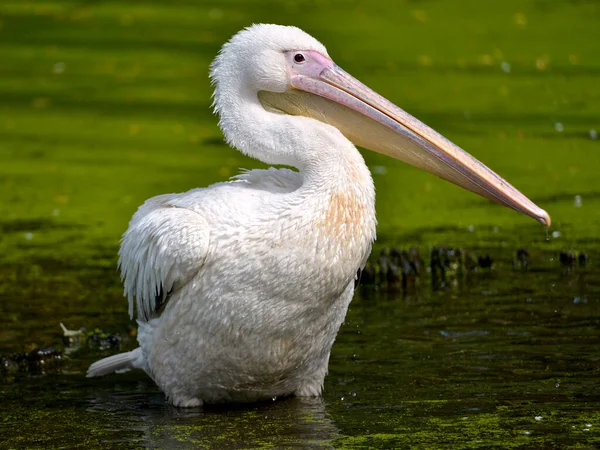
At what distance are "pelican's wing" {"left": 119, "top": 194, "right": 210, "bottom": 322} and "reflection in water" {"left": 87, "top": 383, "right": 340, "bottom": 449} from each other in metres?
0.47

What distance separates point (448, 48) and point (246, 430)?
37.7 feet

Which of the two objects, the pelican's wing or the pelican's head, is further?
the pelican's head

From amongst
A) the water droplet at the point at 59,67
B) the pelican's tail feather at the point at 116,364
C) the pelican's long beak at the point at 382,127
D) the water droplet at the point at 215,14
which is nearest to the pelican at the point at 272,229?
the pelican's long beak at the point at 382,127

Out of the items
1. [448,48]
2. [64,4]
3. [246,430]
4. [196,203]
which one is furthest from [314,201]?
[64,4]

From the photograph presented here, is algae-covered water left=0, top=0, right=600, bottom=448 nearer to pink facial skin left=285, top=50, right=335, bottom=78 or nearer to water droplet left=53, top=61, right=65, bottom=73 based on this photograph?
water droplet left=53, top=61, right=65, bottom=73

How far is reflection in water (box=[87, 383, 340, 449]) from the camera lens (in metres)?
5.63

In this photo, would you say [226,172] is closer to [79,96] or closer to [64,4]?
[79,96]

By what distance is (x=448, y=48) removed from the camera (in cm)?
1661

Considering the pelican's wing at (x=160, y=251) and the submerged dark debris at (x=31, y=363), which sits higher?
the pelican's wing at (x=160, y=251)

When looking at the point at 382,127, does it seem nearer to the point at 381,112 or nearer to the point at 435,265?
the point at 381,112

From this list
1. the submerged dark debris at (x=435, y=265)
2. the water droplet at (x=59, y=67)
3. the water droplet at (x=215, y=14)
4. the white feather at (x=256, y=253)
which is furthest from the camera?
the water droplet at (x=215, y=14)

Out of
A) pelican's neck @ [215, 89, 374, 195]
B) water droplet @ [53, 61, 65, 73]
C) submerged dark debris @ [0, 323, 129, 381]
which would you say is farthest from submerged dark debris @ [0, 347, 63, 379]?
water droplet @ [53, 61, 65, 73]

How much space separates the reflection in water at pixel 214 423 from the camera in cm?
563

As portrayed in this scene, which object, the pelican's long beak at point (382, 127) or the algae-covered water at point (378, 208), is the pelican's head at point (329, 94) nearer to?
the pelican's long beak at point (382, 127)
